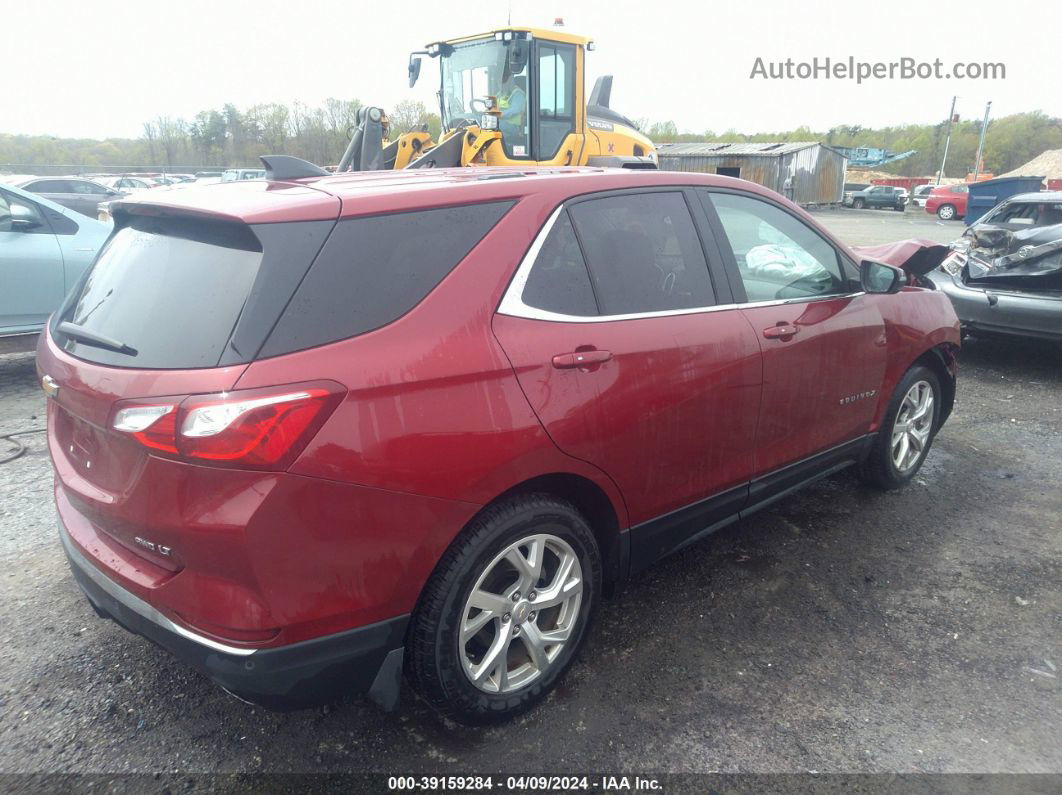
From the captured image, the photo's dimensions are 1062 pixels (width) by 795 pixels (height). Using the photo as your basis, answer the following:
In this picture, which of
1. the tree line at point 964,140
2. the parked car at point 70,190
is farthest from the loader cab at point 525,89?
the tree line at point 964,140

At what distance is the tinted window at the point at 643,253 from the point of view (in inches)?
105

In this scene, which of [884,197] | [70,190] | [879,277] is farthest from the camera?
[884,197]

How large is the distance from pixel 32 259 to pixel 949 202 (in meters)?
37.0

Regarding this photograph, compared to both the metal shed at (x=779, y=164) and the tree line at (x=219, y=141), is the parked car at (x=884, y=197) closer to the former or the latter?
the metal shed at (x=779, y=164)

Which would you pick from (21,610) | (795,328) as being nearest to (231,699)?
(21,610)

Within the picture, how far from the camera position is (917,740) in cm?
246

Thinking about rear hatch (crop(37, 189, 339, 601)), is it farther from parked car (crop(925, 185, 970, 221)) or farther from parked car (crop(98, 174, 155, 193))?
parked car (crop(925, 185, 970, 221))

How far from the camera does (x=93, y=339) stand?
2.24m

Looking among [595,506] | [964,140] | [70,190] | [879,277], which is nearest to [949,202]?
[70,190]

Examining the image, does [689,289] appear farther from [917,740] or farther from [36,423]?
[36,423]

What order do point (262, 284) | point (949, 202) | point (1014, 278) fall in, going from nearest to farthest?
1. point (262, 284)
2. point (1014, 278)
3. point (949, 202)

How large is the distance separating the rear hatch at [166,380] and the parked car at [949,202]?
3784cm

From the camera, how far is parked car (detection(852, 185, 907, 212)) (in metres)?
43.1

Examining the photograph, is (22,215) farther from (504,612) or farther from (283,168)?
(504,612)
